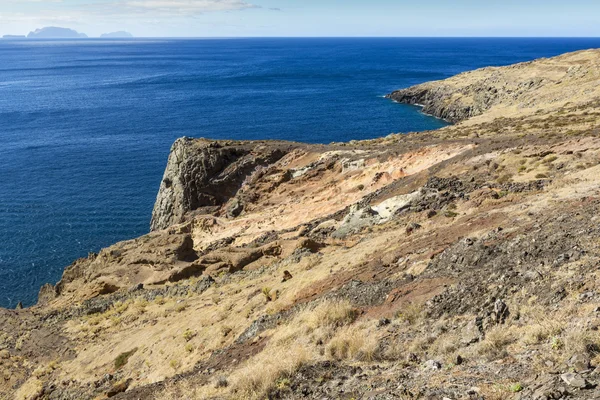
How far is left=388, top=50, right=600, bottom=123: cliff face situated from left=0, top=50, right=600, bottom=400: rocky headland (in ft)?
106

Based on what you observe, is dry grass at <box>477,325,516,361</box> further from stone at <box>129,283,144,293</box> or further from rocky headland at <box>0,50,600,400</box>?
stone at <box>129,283,144,293</box>

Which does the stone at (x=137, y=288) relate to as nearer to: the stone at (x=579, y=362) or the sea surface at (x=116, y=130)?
the sea surface at (x=116, y=130)

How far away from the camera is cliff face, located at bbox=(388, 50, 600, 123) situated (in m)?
71.6

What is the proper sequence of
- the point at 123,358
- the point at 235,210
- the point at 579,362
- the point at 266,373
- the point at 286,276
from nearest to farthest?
1. the point at 579,362
2. the point at 266,373
3. the point at 123,358
4. the point at 286,276
5. the point at 235,210

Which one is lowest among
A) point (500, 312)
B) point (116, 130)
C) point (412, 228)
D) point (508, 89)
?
point (412, 228)

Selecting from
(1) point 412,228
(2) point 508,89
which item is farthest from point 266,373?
(2) point 508,89

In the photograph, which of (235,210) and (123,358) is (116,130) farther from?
(123,358)

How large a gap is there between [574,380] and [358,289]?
977 centimetres

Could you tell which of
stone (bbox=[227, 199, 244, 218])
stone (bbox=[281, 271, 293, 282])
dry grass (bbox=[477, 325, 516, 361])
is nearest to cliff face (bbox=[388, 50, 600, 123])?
stone (bbox=[227, 199, 244, 218])

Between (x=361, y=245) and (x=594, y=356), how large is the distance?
15.5m

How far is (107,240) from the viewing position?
51781 mm

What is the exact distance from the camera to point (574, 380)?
7.85 metres

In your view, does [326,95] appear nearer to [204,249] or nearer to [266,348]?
[204,249]

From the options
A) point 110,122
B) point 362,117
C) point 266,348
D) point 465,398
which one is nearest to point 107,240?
point 266,348
